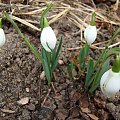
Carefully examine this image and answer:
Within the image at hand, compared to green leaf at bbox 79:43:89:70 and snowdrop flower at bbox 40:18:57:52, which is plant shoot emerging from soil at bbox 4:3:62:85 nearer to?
snowdrop flower at bbox 40:18:57:52

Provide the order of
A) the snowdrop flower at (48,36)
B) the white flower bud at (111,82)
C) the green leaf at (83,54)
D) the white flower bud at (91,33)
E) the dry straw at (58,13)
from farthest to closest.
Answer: the dry straw at (58,13) < the green leaf at (83,54) < the white flower bud at (91,33) < the snowdrop flower at (48,36) < the white flower bud at (111,82)

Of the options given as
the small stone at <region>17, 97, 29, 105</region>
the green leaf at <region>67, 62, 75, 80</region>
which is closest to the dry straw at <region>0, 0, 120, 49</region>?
the green leaf at <region>67, 62, 75, 80</region>

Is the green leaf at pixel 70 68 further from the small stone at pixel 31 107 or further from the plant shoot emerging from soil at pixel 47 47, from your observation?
the small stone at pixel 31 107

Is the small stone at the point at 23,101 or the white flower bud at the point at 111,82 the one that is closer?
the white flower bud at the point at 111,82

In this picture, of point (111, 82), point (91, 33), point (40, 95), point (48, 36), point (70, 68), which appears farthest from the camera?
point (40, 95)

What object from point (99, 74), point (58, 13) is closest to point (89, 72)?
point (99, 74)

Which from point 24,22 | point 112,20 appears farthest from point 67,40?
point 112,20

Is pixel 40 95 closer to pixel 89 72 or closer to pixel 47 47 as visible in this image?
pixel 89 72

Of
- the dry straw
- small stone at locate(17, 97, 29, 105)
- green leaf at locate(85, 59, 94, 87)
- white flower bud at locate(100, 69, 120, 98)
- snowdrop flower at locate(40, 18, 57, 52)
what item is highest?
snowdrop flower at locate(40, 18, 57, 52)

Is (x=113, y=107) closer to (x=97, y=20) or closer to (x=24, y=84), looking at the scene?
(x=24, y=84)

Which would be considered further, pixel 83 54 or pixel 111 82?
pixel 83 54

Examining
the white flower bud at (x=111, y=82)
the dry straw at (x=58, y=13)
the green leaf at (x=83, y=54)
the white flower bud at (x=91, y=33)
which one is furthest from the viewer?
the dry straw at (x=58, y=13)

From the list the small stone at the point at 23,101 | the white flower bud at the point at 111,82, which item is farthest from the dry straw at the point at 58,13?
the white flower bud at the point at 111,82
